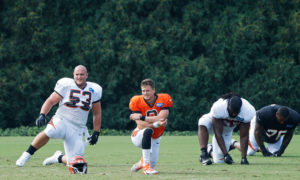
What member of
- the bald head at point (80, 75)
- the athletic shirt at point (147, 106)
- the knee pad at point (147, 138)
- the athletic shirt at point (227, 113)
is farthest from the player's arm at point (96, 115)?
the athletic shirt at point (227, 113)

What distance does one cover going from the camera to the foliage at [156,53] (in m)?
23.9

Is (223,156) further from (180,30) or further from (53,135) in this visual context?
(180,30)

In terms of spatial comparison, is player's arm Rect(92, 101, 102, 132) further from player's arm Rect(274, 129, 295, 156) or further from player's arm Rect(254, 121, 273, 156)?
player's arm Rect(274, 129, 295, 156)

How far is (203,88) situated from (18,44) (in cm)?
792

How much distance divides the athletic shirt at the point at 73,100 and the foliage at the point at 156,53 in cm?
1458

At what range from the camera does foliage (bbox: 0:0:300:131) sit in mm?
23906

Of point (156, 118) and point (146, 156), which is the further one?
point (156, 118)

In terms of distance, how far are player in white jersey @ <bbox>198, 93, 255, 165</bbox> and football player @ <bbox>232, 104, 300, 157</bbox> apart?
1145 millimetres

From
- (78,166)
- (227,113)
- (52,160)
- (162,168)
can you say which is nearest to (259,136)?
(227,113)

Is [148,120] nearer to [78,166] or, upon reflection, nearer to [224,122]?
[78,166]

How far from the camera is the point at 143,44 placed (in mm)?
24141

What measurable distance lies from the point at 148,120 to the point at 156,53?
52.4ft

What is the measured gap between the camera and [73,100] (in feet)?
30.2

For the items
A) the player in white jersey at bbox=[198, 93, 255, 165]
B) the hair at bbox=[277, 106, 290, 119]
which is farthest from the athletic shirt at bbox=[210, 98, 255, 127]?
the hair at bbox=[277, 106, 290, 119]
